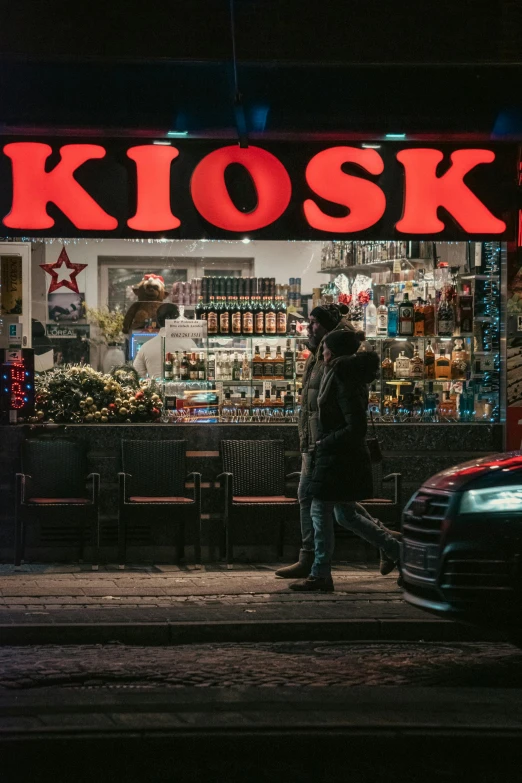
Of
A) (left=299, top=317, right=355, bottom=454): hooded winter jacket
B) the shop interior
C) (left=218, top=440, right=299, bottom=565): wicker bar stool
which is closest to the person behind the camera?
(left=299, top=317, right=355, bottom=454): hooded winter jacket

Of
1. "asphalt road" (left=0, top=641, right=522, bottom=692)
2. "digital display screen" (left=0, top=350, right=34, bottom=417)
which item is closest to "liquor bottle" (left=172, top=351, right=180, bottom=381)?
"digital display screen" (left=0, top=350, right=34, bottom=417)

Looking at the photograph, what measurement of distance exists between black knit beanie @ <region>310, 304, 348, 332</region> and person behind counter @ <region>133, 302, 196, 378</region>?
238cm

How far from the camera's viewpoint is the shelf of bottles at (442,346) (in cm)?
1180

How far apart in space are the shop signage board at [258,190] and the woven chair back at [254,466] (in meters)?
2.09

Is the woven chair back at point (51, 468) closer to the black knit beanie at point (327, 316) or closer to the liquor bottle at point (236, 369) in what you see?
the liquor bottle at point (236, 369)

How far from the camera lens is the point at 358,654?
7.42 meters

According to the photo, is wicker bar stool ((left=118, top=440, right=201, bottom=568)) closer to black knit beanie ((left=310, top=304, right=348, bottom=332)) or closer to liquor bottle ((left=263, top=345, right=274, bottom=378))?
liquor bottle ((left=263, top=345, right=274, bottom=378))

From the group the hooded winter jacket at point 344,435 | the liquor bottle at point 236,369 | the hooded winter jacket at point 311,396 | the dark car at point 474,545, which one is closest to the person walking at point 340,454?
the hooded winter jacket at point 344,435

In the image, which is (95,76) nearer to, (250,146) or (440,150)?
(250,146)

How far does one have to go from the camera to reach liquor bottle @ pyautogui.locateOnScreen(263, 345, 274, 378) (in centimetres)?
1195

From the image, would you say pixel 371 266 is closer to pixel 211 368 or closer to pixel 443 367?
pixel 443 367

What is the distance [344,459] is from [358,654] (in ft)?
6.43

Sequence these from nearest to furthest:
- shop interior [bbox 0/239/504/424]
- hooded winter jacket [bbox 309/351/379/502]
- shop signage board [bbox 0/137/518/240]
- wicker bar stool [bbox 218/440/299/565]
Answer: hooded winter jacket [bbox 309/351/379/502] → wicker bar stool [bbox 218/440/299/565] → shop signage board [bbox 0/137/518/240] → shop interior [bbox 0/239/504/424]

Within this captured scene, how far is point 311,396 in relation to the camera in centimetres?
987
